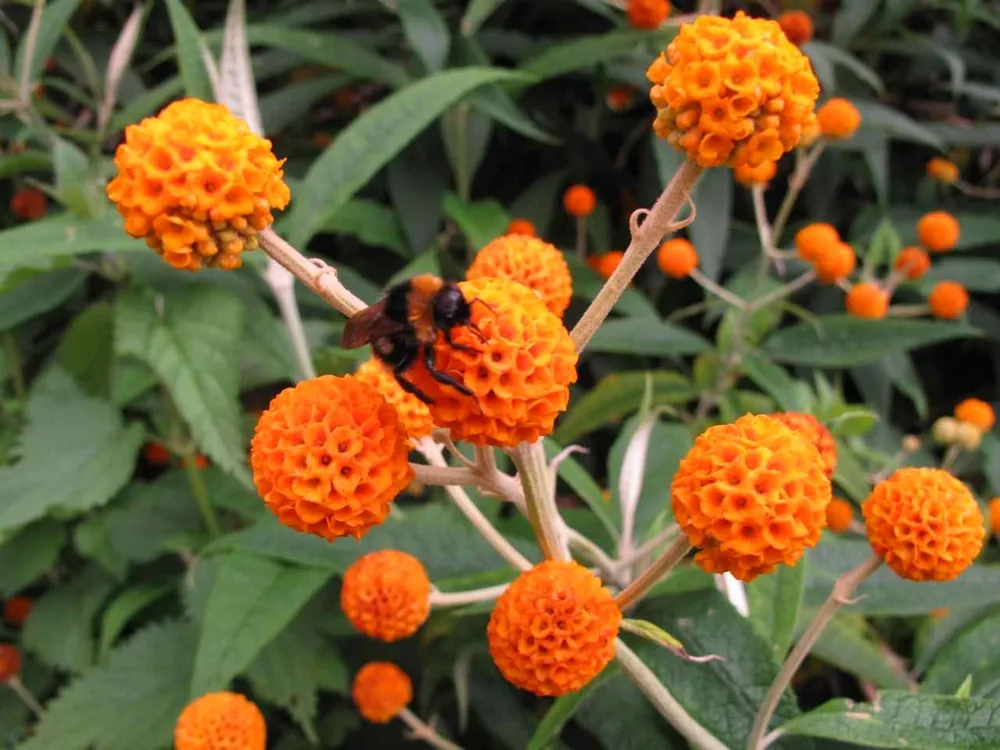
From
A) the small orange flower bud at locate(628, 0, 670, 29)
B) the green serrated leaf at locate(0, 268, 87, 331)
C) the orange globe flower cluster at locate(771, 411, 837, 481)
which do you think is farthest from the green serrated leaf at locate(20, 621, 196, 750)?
the small orange flower bud at locate(628, 0, 670, 29)

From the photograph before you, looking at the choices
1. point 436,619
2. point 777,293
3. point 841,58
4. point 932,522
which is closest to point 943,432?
point 777,293

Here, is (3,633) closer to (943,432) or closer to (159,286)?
(159,286)

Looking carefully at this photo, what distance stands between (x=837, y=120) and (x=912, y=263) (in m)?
0.42

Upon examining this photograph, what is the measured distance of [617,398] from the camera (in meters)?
1.74

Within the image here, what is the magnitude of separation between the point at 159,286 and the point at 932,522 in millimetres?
1332

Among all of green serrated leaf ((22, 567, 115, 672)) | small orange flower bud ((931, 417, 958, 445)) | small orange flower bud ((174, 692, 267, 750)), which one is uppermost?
small orange flower bud ((931, 417, 958, 445))

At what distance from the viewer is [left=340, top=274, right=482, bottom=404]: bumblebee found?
664 millimetres

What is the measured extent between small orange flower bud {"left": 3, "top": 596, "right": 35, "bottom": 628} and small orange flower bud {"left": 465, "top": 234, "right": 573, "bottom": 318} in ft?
5.23

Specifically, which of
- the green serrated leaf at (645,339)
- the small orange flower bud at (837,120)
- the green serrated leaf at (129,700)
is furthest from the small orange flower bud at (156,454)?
the small orange flower bud at (837,120)

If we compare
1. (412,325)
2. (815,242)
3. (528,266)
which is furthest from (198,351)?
(815,242)

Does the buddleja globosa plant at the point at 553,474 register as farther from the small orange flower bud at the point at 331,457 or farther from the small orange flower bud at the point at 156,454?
the small orange flower bud at the point at 156,454

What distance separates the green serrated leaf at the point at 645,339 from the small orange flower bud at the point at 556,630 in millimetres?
947

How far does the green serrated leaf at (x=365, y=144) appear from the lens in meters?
1.50

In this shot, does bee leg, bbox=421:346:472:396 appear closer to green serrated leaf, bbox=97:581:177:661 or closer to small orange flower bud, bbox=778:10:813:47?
green serrated leaf, bbox=97:581:177:661
